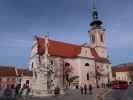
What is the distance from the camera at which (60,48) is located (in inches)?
2469

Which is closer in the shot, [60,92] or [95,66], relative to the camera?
[60,92]

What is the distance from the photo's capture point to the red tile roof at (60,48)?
5788 centimetres

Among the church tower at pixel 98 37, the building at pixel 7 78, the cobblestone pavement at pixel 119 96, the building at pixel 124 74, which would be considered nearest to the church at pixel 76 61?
the church tower at pixel 98 37

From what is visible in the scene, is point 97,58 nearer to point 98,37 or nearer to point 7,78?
point 98,37

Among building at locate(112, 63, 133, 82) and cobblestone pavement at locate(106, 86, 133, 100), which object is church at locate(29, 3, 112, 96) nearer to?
cobblestone pavement at locate(106, 86, 133, 100)

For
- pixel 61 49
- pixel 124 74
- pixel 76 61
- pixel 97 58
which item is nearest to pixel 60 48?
pixel 61 49

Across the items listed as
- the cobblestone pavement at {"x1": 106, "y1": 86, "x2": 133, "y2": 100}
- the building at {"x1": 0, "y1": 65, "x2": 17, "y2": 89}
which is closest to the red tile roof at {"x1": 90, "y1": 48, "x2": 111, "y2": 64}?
the building at {"x1": 0, "y1": 65, "x2": 17, "y2": 89}

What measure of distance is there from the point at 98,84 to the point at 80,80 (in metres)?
7.83

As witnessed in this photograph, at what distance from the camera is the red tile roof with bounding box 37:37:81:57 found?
190 ft

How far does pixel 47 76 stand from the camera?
95.5 ft

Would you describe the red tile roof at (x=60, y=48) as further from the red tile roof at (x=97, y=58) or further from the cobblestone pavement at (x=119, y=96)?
the cobblestone pavement at (x=119, y=96)

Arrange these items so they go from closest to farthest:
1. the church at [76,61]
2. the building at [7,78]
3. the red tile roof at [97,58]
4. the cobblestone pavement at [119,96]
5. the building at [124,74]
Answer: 1. the cobblestone pavement at [119,96]
2. the church at [76,61]
3. the red tile roof at [97,58]
4. the building at [7,78]
5. the building at [124,74]

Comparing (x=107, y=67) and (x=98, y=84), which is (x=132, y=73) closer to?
(x=107, y=67)

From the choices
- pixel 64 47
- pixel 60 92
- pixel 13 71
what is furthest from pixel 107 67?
pixel 60 92
